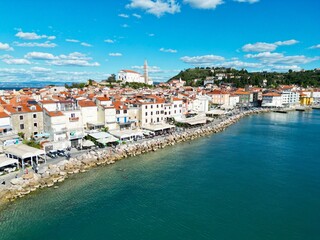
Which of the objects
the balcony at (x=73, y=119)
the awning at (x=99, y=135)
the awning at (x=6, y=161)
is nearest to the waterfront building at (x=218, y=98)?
the awning at (x=99, y=135)

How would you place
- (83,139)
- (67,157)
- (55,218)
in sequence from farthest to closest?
(83,139) → (67,157) → (55,218)

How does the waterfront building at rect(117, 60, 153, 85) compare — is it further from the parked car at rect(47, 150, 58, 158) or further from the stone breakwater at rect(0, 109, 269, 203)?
the parked car at rect(47, 150, 58, 158)

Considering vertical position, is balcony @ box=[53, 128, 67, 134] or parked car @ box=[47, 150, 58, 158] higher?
balcony @ box=[53, 128, 67, 134]

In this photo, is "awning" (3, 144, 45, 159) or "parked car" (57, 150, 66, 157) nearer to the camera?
"awning" (3, 144, 45, 159)

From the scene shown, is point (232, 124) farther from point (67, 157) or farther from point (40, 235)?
point (40, 235)

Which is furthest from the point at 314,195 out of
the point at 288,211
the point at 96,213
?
the point at 96,213

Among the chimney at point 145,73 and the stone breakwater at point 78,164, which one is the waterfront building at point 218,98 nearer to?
the stone breakwater at point 78,164

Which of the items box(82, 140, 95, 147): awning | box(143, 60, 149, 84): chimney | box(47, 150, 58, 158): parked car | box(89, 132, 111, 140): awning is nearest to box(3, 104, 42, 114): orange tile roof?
box(47, 150, 58, 158): parked car
